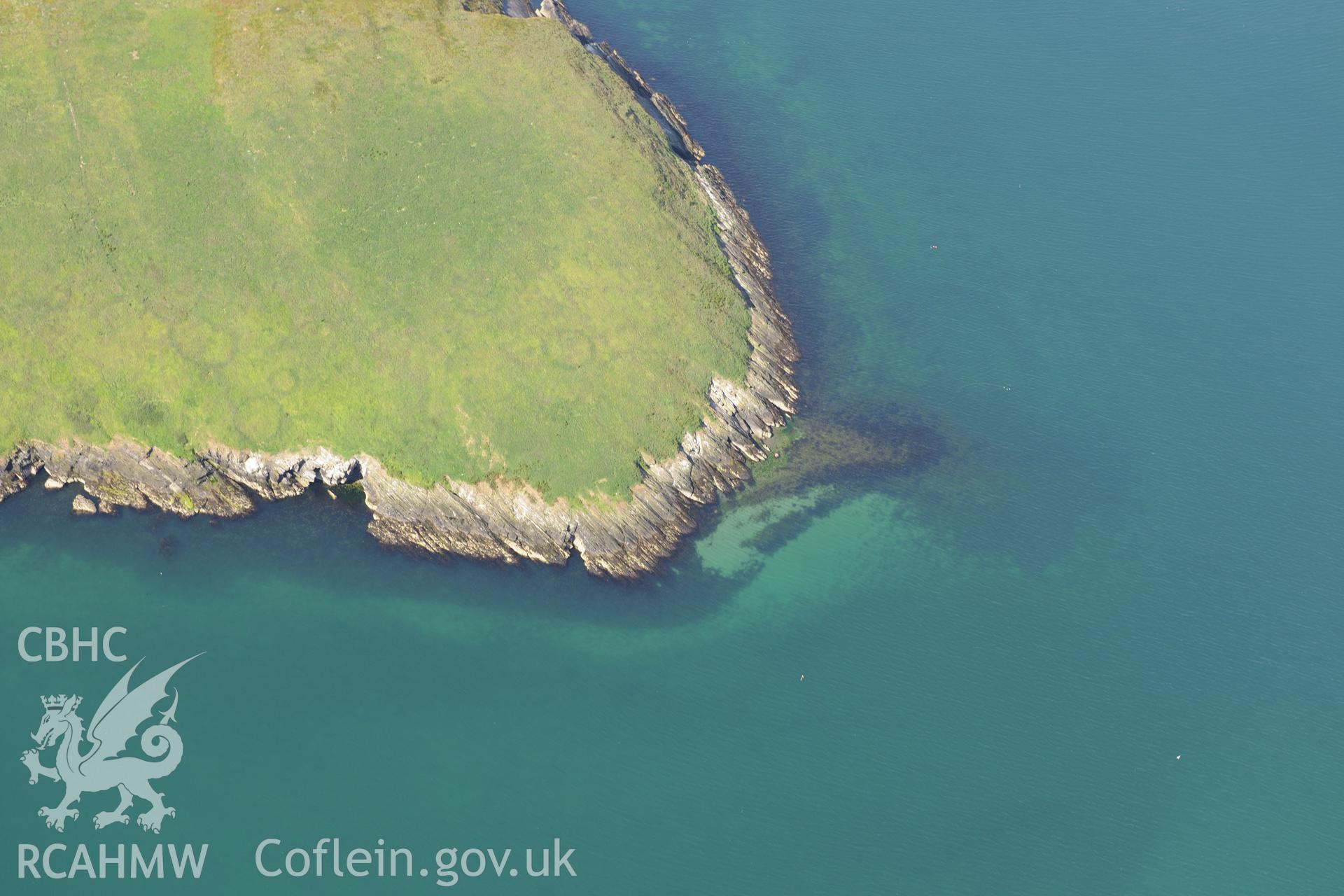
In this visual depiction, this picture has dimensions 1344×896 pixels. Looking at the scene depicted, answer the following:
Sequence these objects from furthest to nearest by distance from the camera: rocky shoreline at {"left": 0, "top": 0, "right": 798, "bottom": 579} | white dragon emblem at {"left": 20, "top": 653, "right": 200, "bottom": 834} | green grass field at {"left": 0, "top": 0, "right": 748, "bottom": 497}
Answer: green grass field at {"left": 0, "top": 0, "right": 748, "bottom": 497} < rocky shoreline at {"left": 0, "top": 0, "right": 798, "bottom": 579} < white dragon emblem at {"left": 20, "top": 653, "right": 200, "bottom": 834}

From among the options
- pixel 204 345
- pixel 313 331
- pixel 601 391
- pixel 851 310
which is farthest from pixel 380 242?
pixel 851 310

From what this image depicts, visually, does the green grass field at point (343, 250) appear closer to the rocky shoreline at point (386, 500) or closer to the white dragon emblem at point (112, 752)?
the rocky shoreline at point (386, 500)

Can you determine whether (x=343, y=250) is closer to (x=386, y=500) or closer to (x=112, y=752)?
(x=386, y=500)

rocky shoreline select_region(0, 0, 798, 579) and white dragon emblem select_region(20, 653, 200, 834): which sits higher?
rocky shoreline select_region(0, 0, 798, 579)

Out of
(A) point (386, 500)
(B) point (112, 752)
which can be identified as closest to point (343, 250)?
(A) point (386, 500)

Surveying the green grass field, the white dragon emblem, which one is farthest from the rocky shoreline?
the white dragon emblem

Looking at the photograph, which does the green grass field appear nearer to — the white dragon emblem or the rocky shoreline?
the rocky shoreline

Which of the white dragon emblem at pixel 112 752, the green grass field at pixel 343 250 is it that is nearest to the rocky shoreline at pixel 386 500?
the green grass field at pixel 343 250
